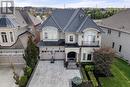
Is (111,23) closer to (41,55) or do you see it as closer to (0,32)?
(41,55)

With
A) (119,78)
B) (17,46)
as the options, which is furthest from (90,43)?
(17,46)

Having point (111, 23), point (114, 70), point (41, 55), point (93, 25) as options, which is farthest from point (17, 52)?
point (111, 23)

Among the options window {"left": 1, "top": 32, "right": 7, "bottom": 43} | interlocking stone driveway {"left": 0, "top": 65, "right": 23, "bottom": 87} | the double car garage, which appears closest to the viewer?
interlocking stone driveway {"left": 0, "top": 65, "right": 23, "bottom": 87}

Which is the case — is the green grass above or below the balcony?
below

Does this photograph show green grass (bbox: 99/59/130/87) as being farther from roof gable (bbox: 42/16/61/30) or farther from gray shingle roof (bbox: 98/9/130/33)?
roof gable (bbox: 42/16/61/30)

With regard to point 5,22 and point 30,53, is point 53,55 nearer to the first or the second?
point 30,53

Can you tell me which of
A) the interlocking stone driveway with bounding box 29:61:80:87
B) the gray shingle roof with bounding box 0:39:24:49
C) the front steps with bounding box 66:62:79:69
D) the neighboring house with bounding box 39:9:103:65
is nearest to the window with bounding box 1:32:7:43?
the gray shingle roof with bounding box 0:39:24:49
